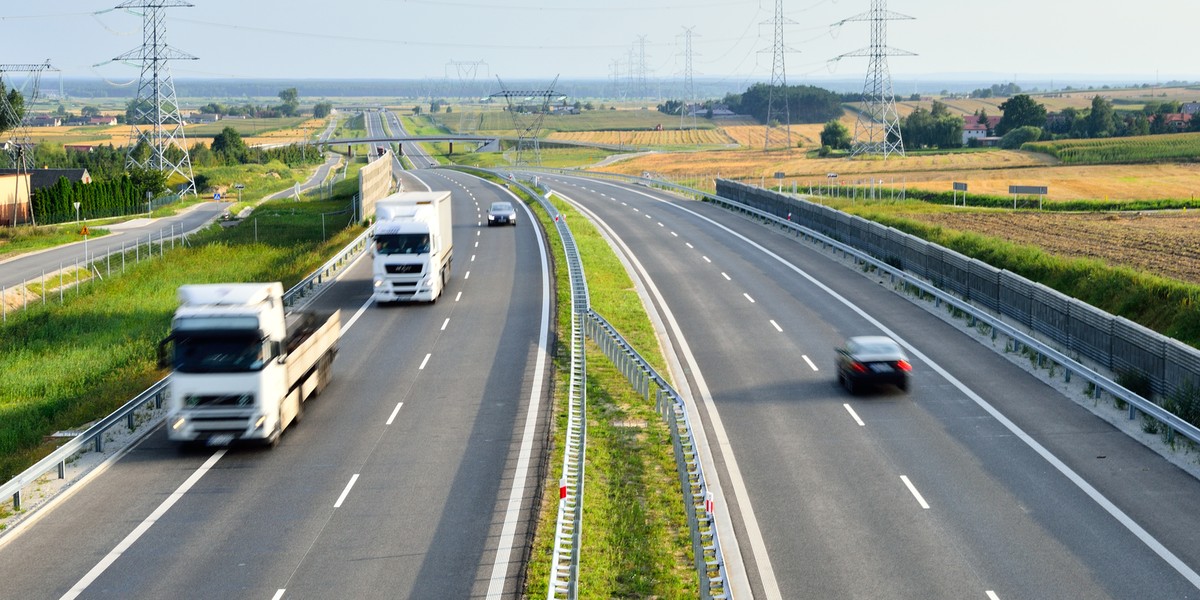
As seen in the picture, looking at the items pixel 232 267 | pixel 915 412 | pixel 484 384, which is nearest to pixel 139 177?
pixel 232 267

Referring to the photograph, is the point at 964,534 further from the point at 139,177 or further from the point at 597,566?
the point at 139,177

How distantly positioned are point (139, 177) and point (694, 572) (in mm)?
99639

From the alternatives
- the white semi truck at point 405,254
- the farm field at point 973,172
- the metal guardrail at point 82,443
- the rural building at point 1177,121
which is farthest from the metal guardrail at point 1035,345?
the rural building at point 1177,121

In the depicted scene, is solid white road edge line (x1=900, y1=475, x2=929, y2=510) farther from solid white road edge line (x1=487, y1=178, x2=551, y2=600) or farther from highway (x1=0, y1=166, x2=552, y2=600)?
solid white road edge line (x1=487, y1=178, x2=551, y2=600)

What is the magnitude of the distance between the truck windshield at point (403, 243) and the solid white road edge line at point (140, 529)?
57.4 ft

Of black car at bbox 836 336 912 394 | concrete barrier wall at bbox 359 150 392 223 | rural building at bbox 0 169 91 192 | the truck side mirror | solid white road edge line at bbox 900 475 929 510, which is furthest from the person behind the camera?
rural building at bbox 0 169 91 192

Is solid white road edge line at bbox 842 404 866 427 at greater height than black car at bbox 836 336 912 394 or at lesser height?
lesser

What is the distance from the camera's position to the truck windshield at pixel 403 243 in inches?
1609

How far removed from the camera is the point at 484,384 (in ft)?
98.2

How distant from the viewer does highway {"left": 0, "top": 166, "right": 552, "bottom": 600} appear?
56.9 feet

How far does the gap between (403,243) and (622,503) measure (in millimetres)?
22225

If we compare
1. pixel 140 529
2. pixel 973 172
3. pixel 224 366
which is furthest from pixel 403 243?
pixel 973 172

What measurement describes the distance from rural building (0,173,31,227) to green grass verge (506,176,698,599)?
213ft

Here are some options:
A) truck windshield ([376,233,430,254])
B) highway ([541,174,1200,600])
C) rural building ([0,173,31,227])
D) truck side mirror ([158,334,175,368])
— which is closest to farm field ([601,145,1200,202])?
truck windshield ([376,233,430,254])
